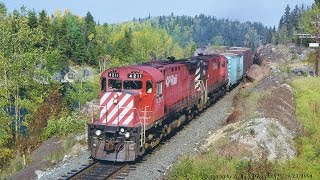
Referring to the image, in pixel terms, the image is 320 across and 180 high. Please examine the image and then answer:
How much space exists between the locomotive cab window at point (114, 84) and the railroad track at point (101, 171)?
324 centimetres

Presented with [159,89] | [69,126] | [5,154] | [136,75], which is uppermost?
[136,75]

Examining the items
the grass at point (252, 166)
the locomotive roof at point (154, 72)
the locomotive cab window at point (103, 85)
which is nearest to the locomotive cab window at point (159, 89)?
the locomotive roof at point (154, 72)

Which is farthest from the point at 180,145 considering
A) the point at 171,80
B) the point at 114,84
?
the point at 114,84

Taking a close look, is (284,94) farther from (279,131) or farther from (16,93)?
(16,93)

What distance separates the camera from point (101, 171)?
54.2ft

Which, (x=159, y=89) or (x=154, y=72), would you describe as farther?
(x=159, y=89)

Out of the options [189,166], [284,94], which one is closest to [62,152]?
[189,166]

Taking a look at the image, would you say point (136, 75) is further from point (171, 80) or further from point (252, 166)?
point (252, 166)

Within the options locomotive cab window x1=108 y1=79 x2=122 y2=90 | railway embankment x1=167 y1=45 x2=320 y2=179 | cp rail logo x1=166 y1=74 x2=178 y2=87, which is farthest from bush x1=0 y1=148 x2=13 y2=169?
railway embankment x1=167 y1=45 x2=320 y2=179

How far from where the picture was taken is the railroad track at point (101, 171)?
15695mm

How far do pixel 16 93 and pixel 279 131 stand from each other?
2717 centimetres

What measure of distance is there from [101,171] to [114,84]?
4.00 meters

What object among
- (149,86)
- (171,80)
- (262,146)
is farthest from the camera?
(171,80)

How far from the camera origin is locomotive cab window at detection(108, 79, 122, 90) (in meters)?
18.8
